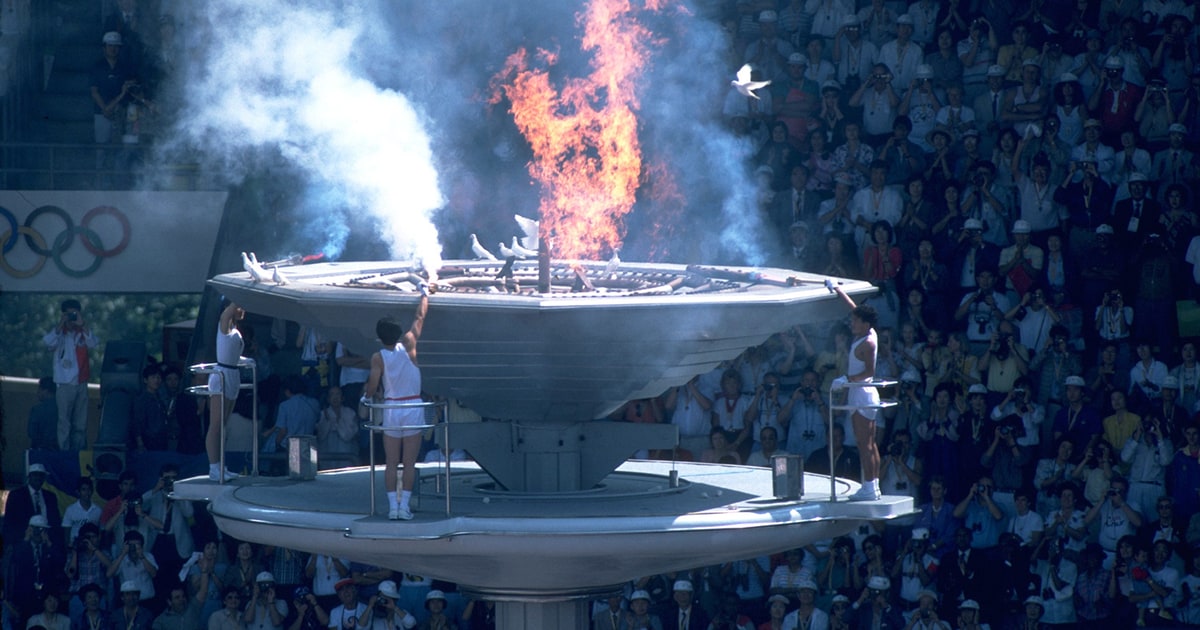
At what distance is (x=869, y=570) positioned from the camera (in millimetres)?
21781

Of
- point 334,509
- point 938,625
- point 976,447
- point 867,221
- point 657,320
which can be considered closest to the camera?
point 657,320

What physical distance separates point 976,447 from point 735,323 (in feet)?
27.8

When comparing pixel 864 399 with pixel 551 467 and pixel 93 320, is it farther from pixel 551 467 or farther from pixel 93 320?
pixel 93 320

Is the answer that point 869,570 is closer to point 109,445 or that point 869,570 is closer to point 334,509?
point 334,509

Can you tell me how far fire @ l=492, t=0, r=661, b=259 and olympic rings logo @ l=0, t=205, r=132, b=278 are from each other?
20.0 ft

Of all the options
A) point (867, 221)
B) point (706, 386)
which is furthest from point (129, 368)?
point (867, 221)

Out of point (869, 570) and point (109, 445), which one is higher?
Answer: point (109, 445)

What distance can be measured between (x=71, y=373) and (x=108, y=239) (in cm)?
337

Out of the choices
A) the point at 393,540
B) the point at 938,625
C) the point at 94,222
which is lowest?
the point at 938,625

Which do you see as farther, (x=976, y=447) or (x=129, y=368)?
(x=129, y=368)

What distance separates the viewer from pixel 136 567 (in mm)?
22531

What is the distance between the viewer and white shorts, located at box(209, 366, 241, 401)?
1711cm

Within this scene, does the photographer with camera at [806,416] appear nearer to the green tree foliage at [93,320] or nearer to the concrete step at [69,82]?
the concrete step at [69,82]

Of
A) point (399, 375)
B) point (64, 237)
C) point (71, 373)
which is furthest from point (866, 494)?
point (64, 237)
